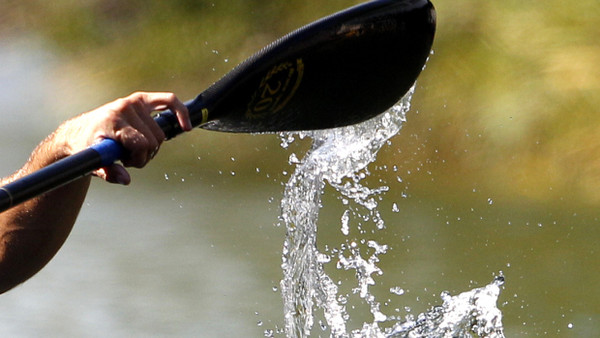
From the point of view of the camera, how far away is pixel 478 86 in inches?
142

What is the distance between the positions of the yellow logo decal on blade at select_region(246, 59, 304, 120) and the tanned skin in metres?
0.23

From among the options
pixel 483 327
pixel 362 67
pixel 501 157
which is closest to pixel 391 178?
pixel 501 157

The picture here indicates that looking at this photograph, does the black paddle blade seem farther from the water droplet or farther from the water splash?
the water droplet

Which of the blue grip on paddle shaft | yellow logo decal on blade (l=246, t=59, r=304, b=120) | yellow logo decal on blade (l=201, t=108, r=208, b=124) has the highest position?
yellow logo decal on blade (l=246, t=59, r=304, b=120)

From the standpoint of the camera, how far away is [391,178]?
3.49 metres

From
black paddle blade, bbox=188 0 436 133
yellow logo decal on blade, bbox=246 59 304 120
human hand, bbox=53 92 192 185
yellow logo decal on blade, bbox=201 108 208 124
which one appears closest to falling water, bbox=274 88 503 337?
→ black paddle blade, bbox=188 0 436 133

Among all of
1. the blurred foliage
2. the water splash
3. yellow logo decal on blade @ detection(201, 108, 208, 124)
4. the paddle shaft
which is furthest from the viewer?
the blurred foliage

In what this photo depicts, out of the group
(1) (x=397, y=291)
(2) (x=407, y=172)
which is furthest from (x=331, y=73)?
(2) (x=407, y=172)

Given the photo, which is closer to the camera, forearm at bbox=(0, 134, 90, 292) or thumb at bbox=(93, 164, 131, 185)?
thumb at bbox=(93, 164, 131, 185)

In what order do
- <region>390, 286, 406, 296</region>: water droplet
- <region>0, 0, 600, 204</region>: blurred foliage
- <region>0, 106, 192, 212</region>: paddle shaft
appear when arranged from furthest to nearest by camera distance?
<region>0, 0, 600, 204</region>: blurred foliage
<region>390, 286, 406, 296</region>: water droplet
<region>0, 106, 192, 212</region>: paddle shaft

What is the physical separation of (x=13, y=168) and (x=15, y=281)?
259 centimetres

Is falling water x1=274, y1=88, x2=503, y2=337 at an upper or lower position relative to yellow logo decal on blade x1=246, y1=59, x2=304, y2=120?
upper

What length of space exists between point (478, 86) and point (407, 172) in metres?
0.42

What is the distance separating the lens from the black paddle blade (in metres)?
1.24
